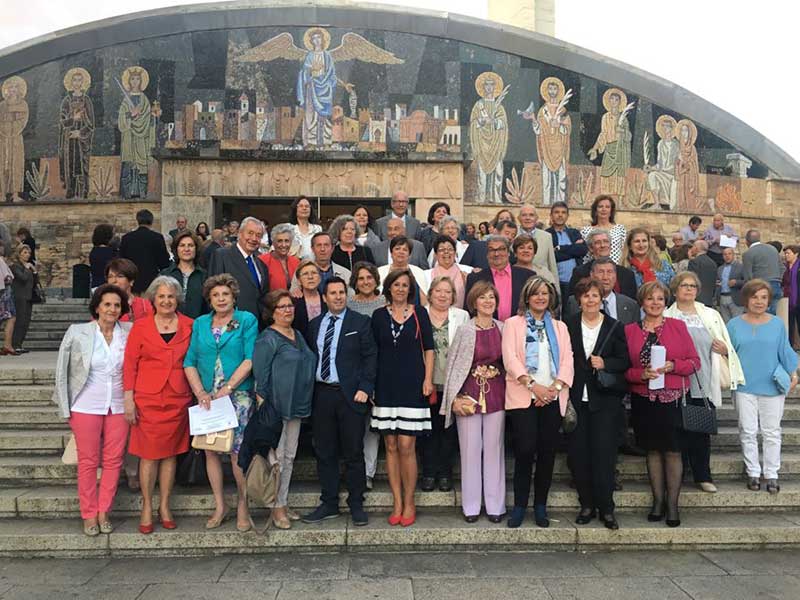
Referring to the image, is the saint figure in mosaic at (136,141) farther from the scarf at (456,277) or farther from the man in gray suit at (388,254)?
the scarf at (456,277)

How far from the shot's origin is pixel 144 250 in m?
6.96

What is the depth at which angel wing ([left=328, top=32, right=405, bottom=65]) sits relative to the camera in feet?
58.8

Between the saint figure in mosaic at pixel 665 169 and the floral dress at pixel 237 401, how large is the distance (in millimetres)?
17269

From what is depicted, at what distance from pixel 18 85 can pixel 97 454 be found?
18.0 metres

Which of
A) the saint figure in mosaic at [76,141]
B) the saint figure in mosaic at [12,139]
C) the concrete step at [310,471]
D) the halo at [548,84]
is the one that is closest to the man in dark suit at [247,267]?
the concrete step at [310,471]

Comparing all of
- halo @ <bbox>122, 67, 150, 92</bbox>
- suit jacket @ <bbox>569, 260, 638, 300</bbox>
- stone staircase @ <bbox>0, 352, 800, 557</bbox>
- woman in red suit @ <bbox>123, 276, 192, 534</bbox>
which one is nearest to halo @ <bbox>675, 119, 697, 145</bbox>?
stone staircase @ <bbox>0, 352, 800, 557</bbox>

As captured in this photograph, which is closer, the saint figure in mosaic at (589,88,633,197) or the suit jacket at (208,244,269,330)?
the suit jacket at (208,244,269,330)

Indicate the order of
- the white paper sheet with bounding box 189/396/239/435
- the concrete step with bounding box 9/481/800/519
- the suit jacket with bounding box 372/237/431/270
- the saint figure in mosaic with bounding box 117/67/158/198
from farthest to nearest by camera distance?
the saint figure in mosaic with bounding box 117/67/158/198 → the suit jacket with bounding box 372/237/431/270 → the concrete step with bounding box 9/481/800/519 → the white paper sheet with bounding box 189/396/239/435

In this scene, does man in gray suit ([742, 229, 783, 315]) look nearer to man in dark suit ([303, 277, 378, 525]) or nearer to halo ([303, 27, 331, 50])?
man in dark suit ([303, 277, 378, 525])

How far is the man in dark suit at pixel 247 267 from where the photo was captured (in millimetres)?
5352

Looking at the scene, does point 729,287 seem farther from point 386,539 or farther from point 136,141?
point 136,141

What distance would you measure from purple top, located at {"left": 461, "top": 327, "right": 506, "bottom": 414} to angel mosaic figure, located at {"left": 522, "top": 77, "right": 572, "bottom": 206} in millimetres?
14400

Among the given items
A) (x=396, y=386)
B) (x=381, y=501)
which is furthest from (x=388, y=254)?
(x=381, y=501)

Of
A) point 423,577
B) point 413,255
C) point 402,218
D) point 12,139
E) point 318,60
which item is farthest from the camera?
point 318,60
